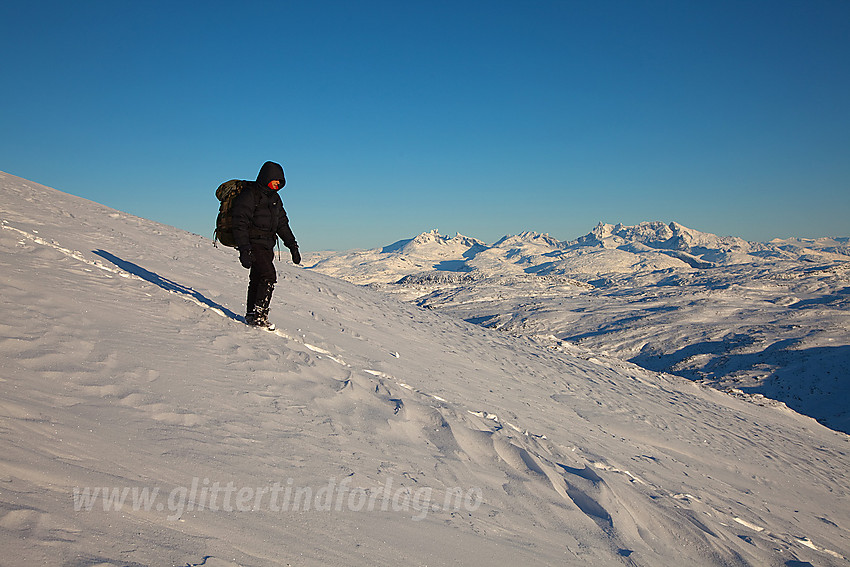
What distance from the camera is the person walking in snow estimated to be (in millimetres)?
6062

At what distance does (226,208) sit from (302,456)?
4020 millimetres

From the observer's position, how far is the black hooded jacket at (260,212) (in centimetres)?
604

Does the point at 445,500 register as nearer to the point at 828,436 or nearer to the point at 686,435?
the point at 686,435

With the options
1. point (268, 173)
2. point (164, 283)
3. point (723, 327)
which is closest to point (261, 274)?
point (268, 173)

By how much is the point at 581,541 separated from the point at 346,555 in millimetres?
2144

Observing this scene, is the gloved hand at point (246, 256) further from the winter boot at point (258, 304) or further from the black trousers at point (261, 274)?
the winter boot at point (258, 304)

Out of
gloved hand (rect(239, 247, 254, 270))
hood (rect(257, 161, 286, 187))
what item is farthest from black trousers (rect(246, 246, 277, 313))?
hood (rect(257, 161, 286, 187))

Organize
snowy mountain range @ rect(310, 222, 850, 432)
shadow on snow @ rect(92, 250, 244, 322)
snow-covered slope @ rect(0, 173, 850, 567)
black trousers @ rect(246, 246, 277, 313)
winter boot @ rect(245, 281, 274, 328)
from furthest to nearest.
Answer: snowy mountain range @ rect(310, 222, 850, 432) → shadow on snow @ rect(92, 250, 244, 322) → winter boot @ rect(245, 281, 274, 328) → black trousers @ rect(246, 246, 277, 313) → snow-covered slope @ rect(0, 173, 850, 567)

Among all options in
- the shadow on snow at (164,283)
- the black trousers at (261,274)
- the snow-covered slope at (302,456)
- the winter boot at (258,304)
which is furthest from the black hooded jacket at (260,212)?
the shadow on snow at (164,283)

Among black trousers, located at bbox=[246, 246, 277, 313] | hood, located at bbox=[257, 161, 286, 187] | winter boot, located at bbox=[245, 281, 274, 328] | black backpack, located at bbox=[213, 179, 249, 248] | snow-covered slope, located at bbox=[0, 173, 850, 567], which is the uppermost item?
hood, located at bbox=[257, 161, 286, 187]

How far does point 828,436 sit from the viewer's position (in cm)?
1467

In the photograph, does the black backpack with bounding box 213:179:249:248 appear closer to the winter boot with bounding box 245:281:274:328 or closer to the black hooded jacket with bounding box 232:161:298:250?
the black hooded jacket with bounding box 232:161:298:250

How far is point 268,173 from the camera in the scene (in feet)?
20.2

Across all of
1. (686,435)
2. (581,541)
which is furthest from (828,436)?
(581,541)
